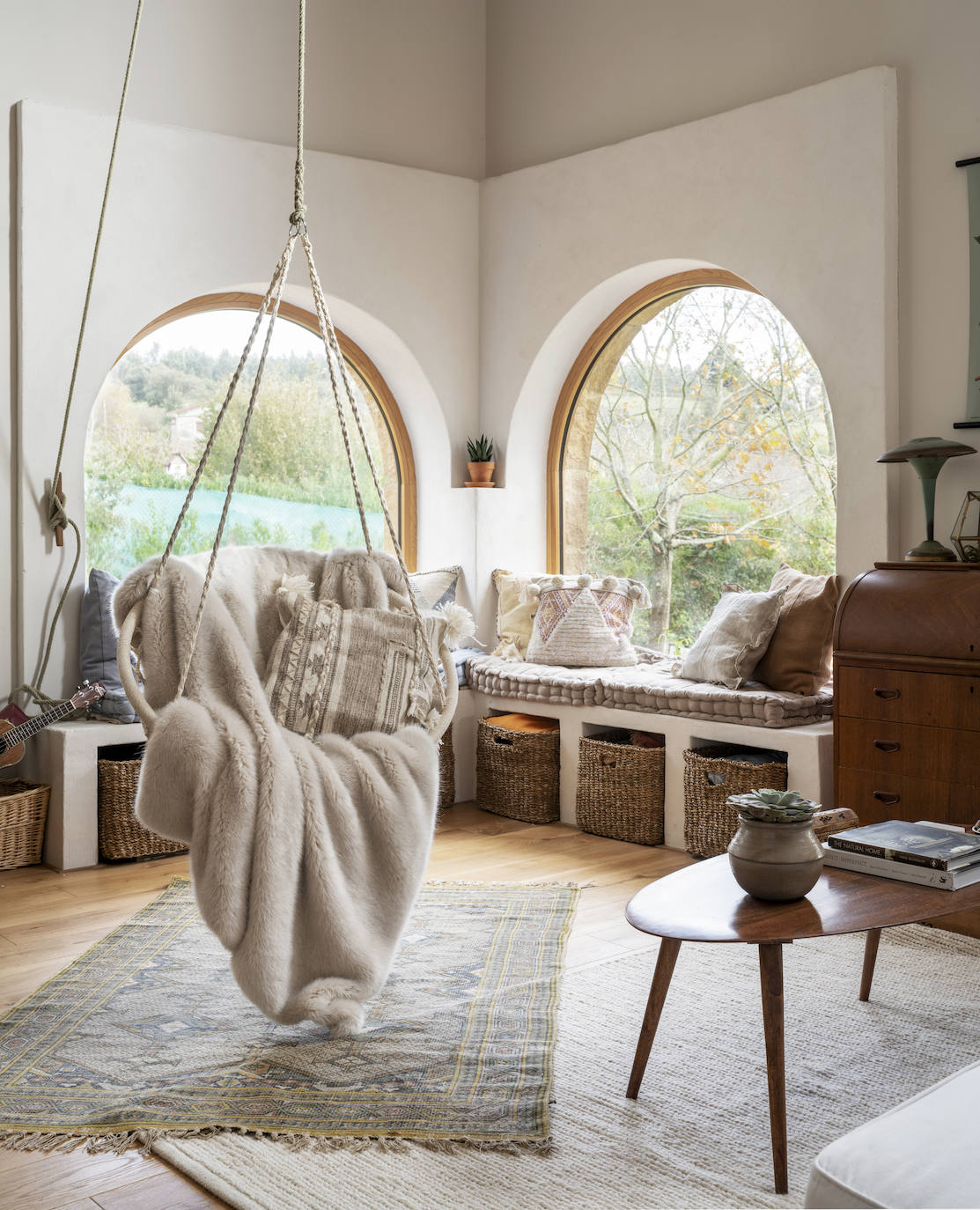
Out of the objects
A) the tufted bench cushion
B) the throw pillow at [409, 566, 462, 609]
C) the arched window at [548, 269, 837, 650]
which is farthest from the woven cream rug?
the throw pillow at [409, 566, 462, 609]

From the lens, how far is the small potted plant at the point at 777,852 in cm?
217

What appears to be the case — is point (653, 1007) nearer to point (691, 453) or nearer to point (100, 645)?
point (100, 645)

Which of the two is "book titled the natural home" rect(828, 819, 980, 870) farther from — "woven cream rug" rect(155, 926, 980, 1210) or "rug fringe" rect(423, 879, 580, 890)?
"rug fringe" rect(423, 879, 580, 890)

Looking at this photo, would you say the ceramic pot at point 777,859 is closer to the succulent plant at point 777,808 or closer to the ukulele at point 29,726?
the succulent plant at point 777,808

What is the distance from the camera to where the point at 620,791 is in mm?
4250

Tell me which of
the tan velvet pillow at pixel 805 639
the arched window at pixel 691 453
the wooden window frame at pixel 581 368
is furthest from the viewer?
the wooden window frame at pixel 581 368

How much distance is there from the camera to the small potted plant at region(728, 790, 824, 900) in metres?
2.17

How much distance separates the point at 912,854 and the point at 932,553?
1.41 metres

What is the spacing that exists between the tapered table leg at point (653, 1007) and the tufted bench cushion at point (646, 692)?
1.66 metres

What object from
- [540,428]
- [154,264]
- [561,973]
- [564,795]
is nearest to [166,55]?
[154,264]

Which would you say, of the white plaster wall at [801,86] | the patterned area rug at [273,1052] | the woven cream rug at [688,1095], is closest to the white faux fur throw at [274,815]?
the patterned area rug at [273,1052]

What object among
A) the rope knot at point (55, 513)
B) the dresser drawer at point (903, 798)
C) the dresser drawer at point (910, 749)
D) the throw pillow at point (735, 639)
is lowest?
the dresser drawer at point (903, 798)

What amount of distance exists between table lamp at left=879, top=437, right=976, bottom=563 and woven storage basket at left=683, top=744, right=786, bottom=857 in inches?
31.2

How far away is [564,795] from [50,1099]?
98.3 inches
